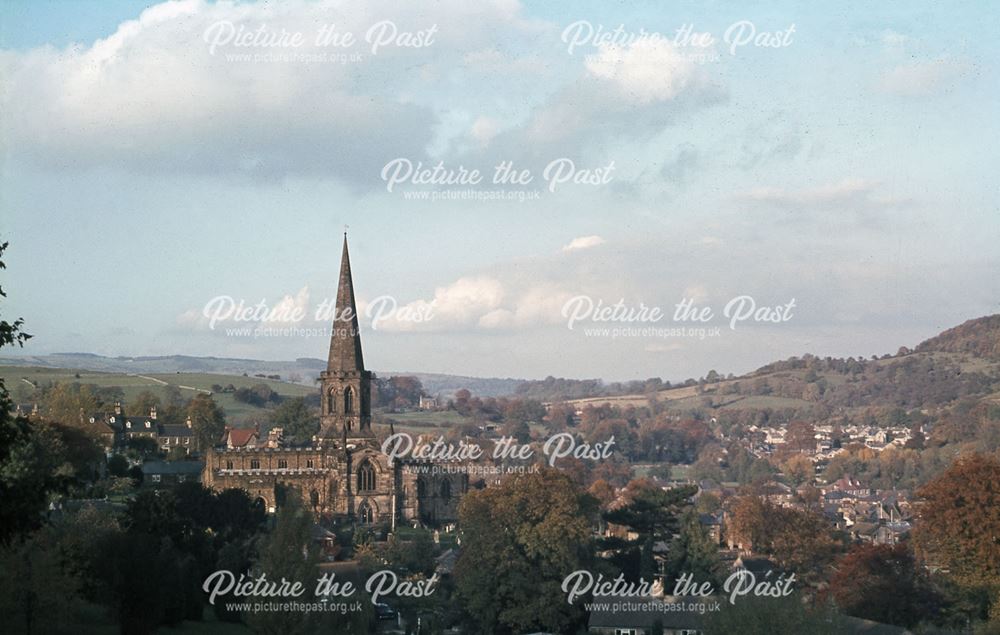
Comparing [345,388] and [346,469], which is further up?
[345,388]

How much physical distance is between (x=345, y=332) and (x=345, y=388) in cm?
366

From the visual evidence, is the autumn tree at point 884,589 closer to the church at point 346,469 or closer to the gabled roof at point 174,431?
the church at point 346,469

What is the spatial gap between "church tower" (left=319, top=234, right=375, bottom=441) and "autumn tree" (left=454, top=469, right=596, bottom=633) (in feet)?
88.2

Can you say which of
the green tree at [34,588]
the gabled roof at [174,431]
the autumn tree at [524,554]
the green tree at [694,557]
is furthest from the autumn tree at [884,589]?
the gabled roof at [174,431]

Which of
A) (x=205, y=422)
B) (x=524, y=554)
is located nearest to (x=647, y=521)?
(x=524, y=554)

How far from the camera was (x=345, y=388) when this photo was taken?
9388 centimetres

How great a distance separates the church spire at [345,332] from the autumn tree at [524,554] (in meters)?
28.0

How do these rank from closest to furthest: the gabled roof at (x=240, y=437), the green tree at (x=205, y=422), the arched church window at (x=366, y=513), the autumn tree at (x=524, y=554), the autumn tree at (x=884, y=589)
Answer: the autumn tree at (x=524, y=554), the autumn tree at (x=884, y=589), the arched church window at (x=366, y=513), the gabled roof at (x=240, y=437), the green tree at (x=205, y=422)

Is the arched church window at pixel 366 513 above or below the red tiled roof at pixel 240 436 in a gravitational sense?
below

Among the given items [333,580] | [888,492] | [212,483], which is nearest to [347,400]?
[212,483]

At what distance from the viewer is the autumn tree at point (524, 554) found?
2178 inches

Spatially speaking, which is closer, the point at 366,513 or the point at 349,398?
the point at 366,513

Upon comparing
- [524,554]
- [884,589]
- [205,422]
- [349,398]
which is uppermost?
[349,398]

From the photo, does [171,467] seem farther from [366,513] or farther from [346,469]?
[366,513]
